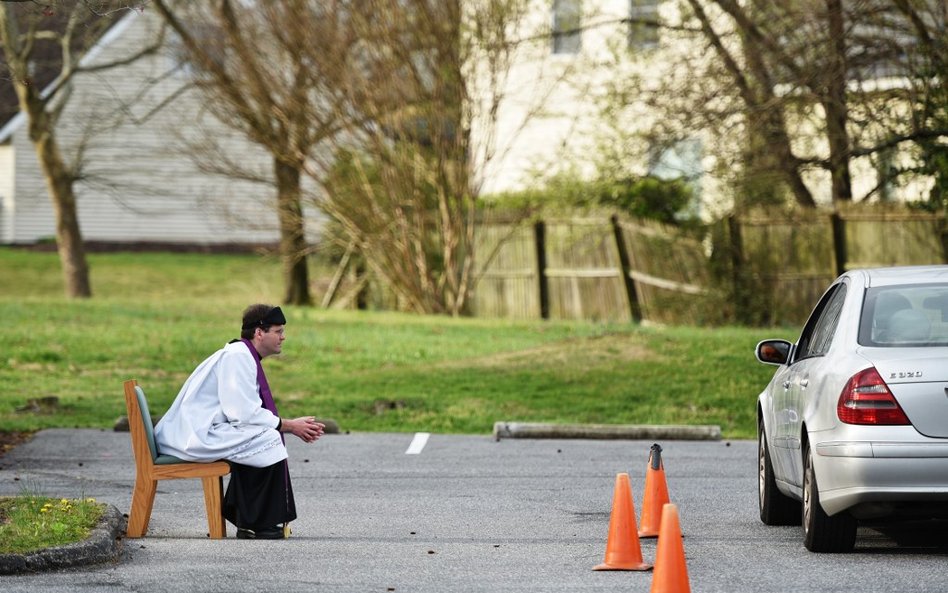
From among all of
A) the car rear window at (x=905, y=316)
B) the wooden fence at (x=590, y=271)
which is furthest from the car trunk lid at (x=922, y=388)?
the wooden fence at (x=590, y=271)

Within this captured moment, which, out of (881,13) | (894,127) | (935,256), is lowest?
(935,256)

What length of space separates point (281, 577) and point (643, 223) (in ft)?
63.1

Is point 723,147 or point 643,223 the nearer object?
point 723,147

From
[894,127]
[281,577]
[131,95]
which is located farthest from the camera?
[131,95]

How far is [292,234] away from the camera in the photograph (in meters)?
32.2

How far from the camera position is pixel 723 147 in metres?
24.5

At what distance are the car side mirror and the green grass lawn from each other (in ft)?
22.8

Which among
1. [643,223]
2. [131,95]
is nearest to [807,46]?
[643,223]

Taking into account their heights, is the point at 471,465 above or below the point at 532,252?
below

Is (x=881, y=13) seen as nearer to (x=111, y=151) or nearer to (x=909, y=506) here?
(x=909, y=506)

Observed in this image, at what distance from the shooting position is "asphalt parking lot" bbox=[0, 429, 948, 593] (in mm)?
8180

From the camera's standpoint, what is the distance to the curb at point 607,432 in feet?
54.6

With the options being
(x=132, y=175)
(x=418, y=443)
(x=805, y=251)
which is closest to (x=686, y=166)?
(x=805, y=251)

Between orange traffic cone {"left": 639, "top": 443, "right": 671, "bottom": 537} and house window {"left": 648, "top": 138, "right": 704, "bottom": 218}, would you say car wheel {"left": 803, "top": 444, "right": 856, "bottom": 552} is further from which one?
house window {"left": 648, "top": 138, "right": 704, "bottom": 218}
